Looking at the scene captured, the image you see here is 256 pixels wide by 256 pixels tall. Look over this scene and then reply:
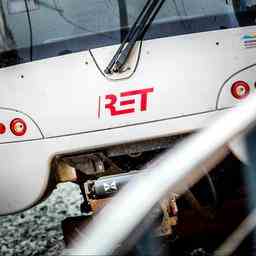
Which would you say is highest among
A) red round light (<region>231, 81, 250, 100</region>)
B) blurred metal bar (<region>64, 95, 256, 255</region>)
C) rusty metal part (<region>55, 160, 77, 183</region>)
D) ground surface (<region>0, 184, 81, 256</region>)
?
blurred metal bar (<region>64, 95, 256, 255</region>)

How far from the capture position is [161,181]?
8.28 ft

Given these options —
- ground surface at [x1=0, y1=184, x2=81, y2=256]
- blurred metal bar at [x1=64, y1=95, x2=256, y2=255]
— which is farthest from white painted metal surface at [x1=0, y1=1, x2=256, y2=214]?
blurred metal bar at [x1=64, y1=95, x2=256, y2=255]

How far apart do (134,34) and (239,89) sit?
80cm

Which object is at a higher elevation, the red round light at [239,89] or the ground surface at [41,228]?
the red round light at [239,89]

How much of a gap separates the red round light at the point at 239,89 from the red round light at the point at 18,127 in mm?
1450

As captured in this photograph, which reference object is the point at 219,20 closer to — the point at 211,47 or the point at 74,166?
the point at 211,47

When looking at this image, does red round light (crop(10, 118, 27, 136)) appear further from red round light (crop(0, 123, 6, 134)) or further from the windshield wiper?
the windshield wiper

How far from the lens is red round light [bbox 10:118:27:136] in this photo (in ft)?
19.6

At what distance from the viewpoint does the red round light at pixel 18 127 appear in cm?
597

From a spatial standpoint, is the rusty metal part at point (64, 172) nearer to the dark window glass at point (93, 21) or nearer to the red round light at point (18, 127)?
the red round light at point (18, 127)

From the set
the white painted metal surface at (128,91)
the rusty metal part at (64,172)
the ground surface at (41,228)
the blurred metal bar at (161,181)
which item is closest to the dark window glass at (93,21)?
the white painted metal surface at (128,91)

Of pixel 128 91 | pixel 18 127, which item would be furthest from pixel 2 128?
pixel 128 91

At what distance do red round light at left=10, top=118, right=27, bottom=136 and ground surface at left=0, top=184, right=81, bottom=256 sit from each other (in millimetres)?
1928

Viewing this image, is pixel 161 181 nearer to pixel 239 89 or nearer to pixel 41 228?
pixel 239 89
